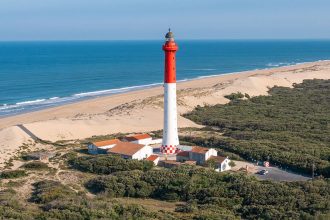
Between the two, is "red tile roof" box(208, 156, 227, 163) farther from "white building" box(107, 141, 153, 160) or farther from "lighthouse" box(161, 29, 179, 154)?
"white building" box(107, 141, 153, 160)

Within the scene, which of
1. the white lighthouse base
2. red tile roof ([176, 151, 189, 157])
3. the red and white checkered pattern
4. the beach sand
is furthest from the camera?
the beach sand

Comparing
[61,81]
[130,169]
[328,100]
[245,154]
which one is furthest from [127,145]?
[61,81]

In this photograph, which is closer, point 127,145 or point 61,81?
point 127,145

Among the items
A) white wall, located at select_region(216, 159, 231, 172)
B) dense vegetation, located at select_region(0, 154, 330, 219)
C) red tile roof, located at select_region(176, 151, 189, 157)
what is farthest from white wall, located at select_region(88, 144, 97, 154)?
white wall, located at select_region(216, 159, 231, 172)

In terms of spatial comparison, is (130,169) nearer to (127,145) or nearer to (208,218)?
(127,145)

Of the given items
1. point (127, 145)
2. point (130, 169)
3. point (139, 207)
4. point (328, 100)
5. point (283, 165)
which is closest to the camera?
point (139, 207)
